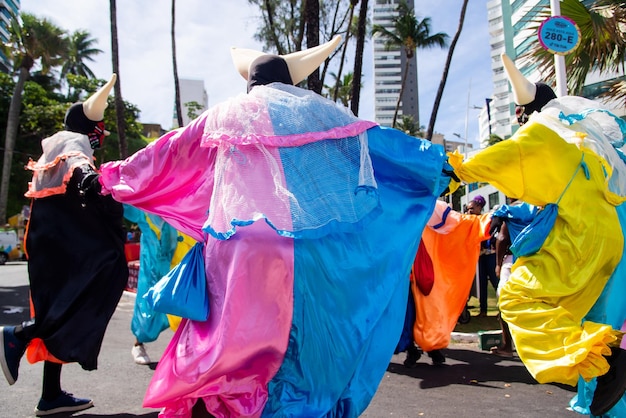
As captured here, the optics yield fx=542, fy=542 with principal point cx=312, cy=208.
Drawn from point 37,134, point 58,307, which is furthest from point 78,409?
point 37,134

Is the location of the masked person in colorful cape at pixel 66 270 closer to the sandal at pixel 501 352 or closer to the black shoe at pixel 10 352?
the black shoe at pixel 10 352

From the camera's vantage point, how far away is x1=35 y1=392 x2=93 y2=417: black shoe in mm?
3652

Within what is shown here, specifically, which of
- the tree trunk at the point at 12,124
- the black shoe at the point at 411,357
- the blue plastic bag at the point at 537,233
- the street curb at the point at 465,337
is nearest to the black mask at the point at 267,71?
the blue plastic bag at the point at 537,233

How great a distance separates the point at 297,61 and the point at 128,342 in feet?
15.8

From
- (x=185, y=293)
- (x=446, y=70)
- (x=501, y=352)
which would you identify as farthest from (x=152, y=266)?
(x=446, y=70)

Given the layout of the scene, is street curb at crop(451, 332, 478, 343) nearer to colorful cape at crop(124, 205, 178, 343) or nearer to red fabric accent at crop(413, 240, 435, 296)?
red fabric accent at crop(413, 240, 435, 296)

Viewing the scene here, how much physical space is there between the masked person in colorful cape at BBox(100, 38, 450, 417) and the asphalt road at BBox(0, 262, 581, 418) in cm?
148

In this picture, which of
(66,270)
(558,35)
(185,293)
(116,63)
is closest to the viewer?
(185,293)

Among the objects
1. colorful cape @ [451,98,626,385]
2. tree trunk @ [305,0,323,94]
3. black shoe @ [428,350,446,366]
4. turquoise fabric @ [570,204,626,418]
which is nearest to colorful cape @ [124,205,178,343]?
black shoe @ [428,350,446,366]

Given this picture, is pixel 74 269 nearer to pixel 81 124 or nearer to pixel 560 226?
pixel 81 124

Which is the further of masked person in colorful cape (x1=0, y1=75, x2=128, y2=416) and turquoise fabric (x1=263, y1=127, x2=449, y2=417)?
masked person in colorful cape (x1=0, y1=75, x2=128, y2=416)

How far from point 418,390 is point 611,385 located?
1.98m

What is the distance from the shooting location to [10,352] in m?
3.49

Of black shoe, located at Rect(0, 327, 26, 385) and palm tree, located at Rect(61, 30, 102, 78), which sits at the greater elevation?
palm tree, located at Rect(61, 30, 102, 78)
